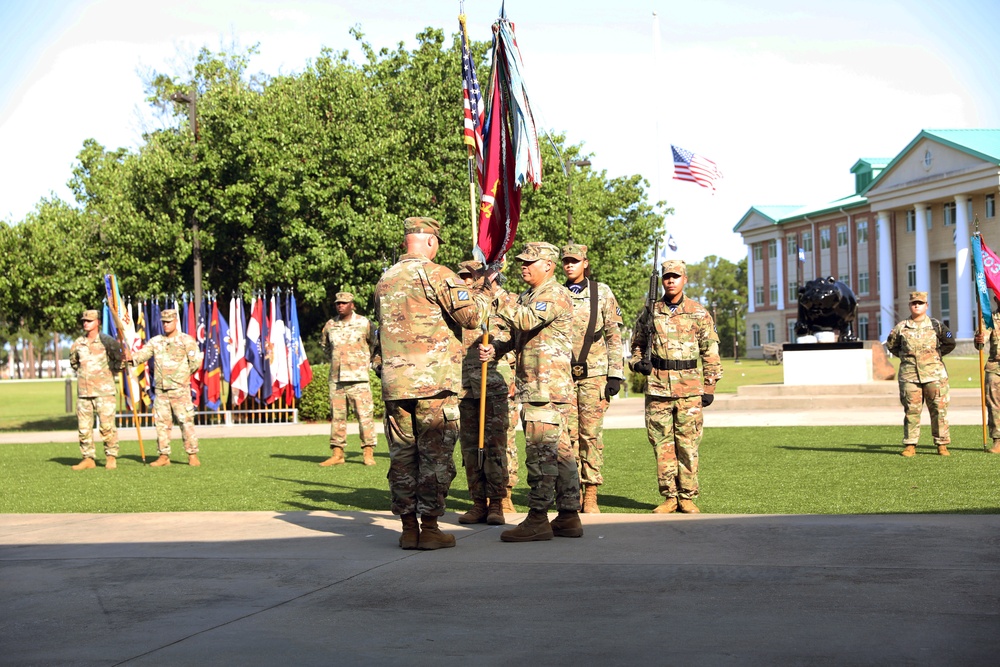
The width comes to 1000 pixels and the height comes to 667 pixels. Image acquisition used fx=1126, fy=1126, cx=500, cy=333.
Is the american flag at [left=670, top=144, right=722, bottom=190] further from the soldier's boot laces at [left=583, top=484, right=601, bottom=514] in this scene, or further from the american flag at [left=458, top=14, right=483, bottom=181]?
the soldier's boot laces at [left=583, top=484, right=601, bottom=514]

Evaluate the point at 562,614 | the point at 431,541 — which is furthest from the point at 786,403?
the point at 562,614

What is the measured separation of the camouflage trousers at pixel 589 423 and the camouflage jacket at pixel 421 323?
81.0 inches

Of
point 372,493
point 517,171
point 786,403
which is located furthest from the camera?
point 786,403

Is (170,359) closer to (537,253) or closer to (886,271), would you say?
(537,253)

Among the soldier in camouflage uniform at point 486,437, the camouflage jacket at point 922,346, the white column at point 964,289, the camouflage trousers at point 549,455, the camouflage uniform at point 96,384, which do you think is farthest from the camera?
the white column at point 964,289

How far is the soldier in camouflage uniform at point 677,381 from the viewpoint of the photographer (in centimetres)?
952

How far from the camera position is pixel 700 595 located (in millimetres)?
5988

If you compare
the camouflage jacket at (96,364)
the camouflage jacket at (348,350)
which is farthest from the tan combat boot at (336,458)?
the camouflage jacket at (96,364)

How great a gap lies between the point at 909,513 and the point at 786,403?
1688cm

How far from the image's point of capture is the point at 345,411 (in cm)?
1534

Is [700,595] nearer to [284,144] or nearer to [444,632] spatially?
[444,632]

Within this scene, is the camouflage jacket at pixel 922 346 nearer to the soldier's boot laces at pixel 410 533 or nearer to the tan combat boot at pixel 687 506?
the tan combat boot at pixel 687 506

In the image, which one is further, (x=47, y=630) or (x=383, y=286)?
(x=383, y=286)

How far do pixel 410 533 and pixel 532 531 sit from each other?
89 cm
